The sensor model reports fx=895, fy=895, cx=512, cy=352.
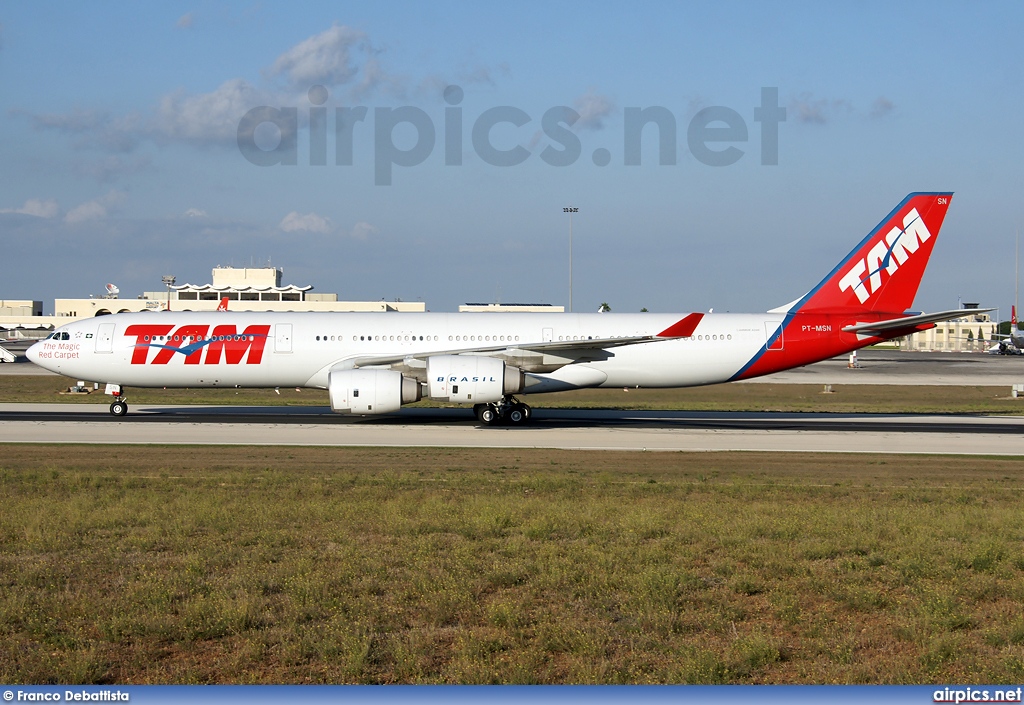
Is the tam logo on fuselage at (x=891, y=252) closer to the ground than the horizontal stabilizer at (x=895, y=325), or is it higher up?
higher up

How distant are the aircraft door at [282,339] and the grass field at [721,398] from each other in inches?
358

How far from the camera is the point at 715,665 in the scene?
7.30 meters

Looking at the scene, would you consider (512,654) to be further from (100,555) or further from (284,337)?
(284,337)

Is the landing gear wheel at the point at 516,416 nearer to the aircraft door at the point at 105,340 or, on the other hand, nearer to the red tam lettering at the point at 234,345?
the red tam lettering at the point at 234,345

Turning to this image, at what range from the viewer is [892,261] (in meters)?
Result: 32.9

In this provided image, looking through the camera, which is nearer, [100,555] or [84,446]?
[100,555]

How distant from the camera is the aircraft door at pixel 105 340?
3164cm

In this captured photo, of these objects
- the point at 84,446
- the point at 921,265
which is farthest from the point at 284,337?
the point at 921,265

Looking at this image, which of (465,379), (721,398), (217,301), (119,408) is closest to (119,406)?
(119,408)

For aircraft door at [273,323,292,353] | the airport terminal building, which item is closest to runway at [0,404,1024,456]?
aircraft door at [273,323,292,353]

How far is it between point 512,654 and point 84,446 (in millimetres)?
20173

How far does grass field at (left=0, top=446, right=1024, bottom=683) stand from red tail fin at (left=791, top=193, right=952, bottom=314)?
610 inches

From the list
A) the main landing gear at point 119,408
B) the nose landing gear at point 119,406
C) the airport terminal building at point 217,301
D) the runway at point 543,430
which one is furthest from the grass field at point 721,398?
the airport terminal building at point 217,301

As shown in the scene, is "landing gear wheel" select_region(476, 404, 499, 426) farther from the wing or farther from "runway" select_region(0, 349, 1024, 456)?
the wing
